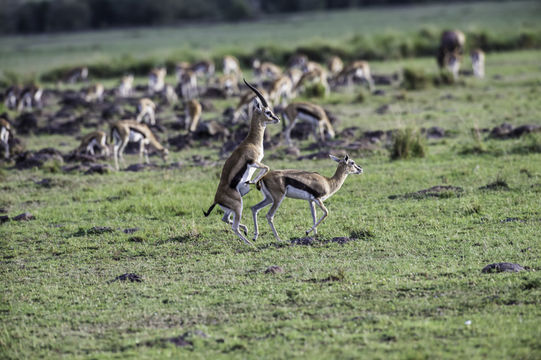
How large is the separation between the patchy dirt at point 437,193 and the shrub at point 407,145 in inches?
110

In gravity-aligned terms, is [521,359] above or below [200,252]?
above

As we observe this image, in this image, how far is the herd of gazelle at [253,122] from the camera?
8.57 metres

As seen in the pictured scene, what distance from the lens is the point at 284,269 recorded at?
7719mm

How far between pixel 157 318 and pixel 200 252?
2.15 meters

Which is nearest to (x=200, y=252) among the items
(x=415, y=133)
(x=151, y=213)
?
(x=151, y=213)

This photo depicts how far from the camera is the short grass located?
5867 millimetres

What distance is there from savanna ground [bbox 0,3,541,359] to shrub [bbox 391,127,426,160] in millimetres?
322

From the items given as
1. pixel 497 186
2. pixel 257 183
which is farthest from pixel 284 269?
pixel 497 186

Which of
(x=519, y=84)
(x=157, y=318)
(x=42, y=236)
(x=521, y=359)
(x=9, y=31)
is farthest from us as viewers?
(x=9, y=31)

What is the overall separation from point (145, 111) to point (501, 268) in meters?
13.0

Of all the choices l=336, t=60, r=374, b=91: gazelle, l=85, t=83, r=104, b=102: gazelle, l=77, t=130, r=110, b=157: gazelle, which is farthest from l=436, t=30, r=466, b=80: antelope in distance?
l=77, t=130, r=110, b=157: gazelle

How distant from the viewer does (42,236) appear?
32.2 feet

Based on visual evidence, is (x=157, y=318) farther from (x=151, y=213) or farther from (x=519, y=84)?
(x=519, y=84)

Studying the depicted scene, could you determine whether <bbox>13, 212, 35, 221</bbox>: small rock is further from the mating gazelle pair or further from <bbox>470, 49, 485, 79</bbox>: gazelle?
<bbox>470, 49, 485, 79</bbox>: gazelle
